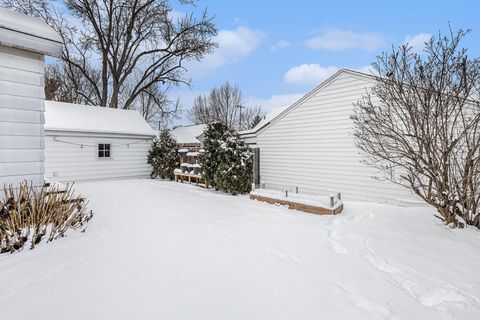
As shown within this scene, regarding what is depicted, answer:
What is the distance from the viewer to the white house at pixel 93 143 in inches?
456

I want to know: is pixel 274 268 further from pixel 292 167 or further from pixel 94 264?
pixel 292 167

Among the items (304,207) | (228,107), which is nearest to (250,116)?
(228,107)

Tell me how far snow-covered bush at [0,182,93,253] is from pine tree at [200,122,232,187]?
5.57 meters

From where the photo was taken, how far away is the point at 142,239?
4.12 m

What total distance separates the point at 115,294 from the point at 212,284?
2.98 feet

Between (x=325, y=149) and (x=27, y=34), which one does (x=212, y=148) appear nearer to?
(x=325, y=149)

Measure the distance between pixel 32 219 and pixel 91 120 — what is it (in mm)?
10629

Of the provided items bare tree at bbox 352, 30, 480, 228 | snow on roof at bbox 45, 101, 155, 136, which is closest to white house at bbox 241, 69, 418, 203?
bare tree at bbox 352, 30, 480, 228

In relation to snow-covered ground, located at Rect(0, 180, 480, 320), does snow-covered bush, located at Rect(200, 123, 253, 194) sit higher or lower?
higher

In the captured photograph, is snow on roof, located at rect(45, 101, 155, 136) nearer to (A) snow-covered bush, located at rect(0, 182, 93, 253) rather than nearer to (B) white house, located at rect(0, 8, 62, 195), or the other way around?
(B) white house, located at rect(0, 8, 62, 195)

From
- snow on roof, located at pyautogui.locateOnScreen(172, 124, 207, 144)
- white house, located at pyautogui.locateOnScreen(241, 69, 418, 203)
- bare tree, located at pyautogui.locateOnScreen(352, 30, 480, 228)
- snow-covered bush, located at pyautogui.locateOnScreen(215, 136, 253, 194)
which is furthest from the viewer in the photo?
snow on roof, located at pyautogui.locateOnScreen(172, 124, 207, 144)

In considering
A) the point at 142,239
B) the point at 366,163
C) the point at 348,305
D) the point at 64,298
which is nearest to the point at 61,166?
the point at 142,239

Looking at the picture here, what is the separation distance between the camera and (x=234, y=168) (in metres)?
8.90

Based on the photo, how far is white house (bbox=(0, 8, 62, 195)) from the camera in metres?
4.31
